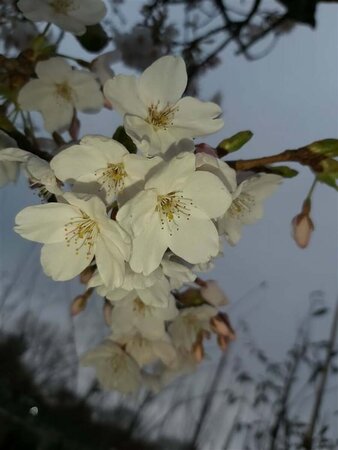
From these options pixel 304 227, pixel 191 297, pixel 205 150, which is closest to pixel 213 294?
pixel 191 297

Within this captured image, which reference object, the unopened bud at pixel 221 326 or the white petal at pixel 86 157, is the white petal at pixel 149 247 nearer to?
the white petal at pixel 86 157

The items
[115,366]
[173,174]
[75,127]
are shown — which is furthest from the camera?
[115,366]

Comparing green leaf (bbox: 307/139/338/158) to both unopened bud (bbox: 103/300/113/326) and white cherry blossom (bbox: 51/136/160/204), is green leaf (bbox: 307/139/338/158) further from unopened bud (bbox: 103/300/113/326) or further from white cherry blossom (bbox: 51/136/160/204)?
unopened bud (bbox: 103/300/113/326)

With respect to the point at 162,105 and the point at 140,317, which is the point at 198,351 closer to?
the point at 140,317

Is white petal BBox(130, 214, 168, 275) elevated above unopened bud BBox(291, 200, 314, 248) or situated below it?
above

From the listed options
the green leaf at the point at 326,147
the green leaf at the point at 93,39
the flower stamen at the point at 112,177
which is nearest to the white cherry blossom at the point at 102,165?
the flower stamen at the point at 112,177

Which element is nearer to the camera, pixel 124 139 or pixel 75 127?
pixel 124 139

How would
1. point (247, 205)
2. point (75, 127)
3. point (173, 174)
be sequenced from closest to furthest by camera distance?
point (173, 174)
point (247, 205)
point (75, 127)

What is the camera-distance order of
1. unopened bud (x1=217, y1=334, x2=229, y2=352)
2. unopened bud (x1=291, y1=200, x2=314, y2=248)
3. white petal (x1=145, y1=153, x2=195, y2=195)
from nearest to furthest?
white petal (x1=145, y1=153, x2=195, y2=195), unopened bud (x1=291, y1=200, x2=314, y2=248), unopened bud (x1=217, y1=334, x2=229, y2=352)

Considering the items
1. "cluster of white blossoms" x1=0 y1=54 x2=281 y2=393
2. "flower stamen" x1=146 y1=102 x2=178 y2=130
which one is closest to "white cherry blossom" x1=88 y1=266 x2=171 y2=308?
"cluster of white blossoms" x1=0 y1=54 x2=281 y2=393
